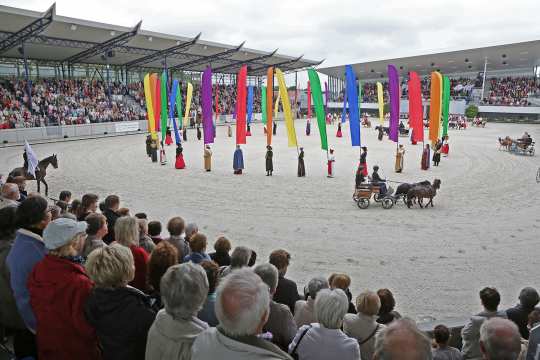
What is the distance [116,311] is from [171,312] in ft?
1.18

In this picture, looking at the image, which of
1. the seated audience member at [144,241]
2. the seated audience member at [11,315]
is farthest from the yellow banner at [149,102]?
the seated audience member at [11,315]

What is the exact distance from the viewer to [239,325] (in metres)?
1.67

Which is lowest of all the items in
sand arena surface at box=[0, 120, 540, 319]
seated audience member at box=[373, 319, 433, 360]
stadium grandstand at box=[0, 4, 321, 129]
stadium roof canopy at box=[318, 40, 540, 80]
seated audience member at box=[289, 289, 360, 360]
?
sand arena surface at box=[0, 120, 540, 319]

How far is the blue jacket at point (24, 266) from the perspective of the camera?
8.89ft

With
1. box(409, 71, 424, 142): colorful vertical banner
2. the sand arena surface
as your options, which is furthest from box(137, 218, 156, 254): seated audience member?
box(409, 71, 424, 142): colorful vertical banner

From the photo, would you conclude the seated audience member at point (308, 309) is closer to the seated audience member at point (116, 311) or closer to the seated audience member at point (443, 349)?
the seated audience member at point (443, 349)

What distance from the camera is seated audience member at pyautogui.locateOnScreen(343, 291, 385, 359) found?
9.18 ft

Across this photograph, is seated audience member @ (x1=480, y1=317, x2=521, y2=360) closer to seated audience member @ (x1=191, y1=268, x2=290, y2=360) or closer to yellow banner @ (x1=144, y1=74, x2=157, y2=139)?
seated audience member @ (x1=191, y1=268, x2=290, y2=360)

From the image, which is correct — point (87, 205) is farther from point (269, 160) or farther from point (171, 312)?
point (269, 160)

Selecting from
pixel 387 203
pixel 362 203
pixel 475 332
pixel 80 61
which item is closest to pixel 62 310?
pixel 475 332

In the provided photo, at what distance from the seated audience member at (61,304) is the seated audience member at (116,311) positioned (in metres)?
0.14

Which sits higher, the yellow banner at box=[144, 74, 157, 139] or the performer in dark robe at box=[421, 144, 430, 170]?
the yellow banner at box=[144, 74, 157, 139]

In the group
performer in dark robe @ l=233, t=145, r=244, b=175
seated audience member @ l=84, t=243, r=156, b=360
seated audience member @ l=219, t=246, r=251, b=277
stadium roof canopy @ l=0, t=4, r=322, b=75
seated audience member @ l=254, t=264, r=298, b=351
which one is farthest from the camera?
stadium roof canopy @ l=0, t=4, r=322, b=75

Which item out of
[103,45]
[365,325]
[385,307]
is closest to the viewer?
[365,325]
